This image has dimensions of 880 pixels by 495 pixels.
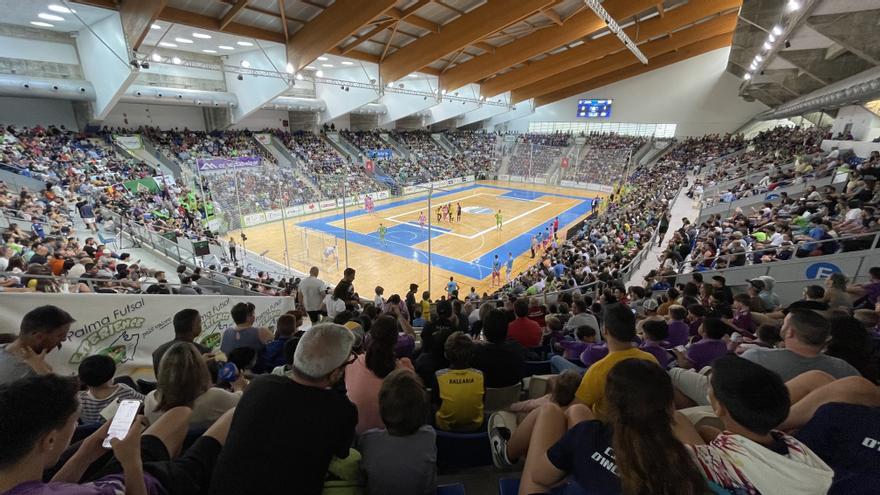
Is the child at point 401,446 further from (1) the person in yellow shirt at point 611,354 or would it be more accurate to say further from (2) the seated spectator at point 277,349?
(2) the seated spectator at point 277,349

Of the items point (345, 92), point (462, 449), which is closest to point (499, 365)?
point (462, 449)

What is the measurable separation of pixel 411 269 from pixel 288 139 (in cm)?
1997

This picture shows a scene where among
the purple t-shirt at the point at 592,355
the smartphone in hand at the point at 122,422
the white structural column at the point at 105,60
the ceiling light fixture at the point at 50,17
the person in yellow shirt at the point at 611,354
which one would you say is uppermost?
the ceiling light fixture at the point at 50,17

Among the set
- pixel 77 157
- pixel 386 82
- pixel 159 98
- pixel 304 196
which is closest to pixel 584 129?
pixel 386 82

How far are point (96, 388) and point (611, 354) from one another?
325cm

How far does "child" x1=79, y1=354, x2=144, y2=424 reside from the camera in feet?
7.49

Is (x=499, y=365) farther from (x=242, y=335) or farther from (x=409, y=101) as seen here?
(x=409, y=101)

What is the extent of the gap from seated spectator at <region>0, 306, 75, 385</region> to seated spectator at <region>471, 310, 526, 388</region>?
2989 mm

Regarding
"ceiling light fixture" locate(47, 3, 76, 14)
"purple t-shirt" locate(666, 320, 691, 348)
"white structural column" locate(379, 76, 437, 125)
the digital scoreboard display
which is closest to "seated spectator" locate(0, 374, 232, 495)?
"purple t-shirt" locate(666, 320, 691, 348)

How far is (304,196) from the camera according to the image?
82.6ft

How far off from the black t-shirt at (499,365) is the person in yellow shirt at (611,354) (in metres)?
0.74

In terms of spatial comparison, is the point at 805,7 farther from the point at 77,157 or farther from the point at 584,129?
the point at 584,129

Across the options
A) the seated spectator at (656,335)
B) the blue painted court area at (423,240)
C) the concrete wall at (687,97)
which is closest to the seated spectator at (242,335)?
the seated spectator at (656,335)

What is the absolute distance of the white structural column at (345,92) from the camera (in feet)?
78.1
